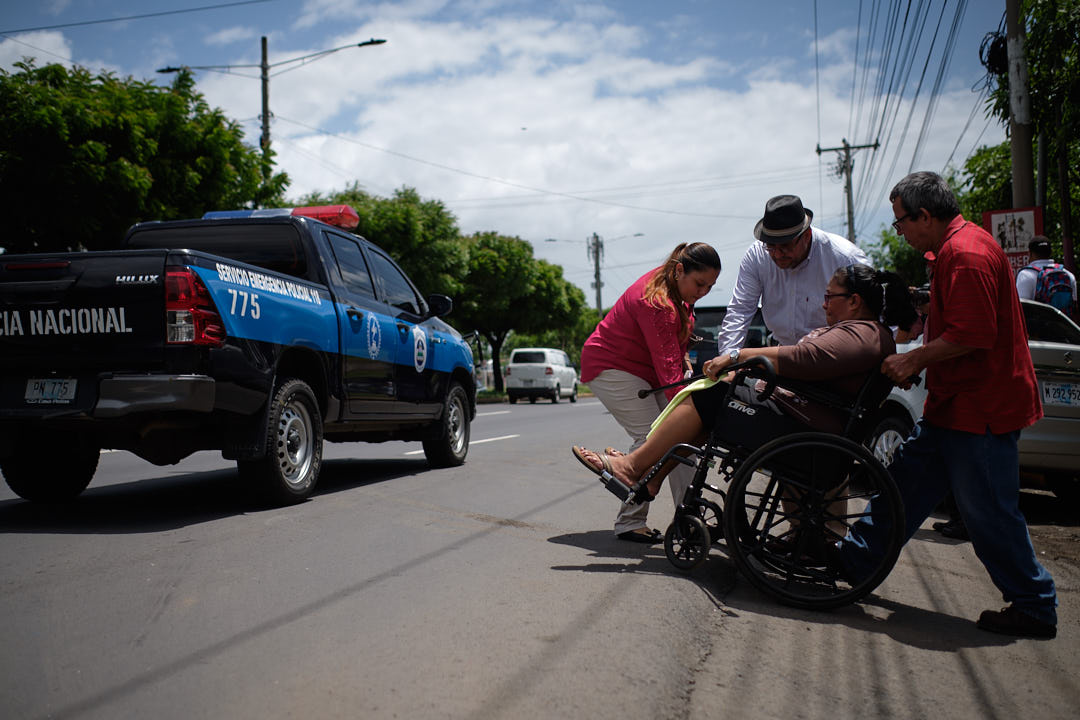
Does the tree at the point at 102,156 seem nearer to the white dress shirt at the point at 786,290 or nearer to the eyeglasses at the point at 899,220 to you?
the white dress shirt at the point at 786,290

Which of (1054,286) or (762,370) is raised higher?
(1054,286)

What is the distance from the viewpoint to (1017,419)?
3.53m

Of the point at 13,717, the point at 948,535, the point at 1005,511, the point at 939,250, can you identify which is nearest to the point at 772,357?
the point at 939,250

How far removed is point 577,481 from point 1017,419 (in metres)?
4.65

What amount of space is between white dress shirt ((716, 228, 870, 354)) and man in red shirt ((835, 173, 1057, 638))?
35.6 inches


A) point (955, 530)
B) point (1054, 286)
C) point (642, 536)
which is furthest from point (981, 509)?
point (1054, 286)

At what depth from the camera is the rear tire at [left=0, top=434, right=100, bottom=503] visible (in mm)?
5766

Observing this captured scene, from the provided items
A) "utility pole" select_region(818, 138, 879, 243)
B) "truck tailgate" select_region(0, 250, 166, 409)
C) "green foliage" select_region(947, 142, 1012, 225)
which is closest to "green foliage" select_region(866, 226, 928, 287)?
"utility pole" select_region(818, 138, 879, 243)

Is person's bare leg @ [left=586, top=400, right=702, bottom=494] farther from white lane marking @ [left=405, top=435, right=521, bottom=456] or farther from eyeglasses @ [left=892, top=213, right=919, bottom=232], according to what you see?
white lane marking @ [left=405, top=435, right=521, bottom=456]

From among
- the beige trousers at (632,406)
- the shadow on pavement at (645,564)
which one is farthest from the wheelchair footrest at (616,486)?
the beige trousers at (632,406)

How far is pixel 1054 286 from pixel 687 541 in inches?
225

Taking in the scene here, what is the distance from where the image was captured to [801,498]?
3859mm

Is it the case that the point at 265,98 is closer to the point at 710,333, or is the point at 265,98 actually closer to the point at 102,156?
the point at 102,156

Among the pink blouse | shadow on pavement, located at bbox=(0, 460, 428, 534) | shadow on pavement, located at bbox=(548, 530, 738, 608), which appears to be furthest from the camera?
shadow on pavement, located at bbox=(0, 460, 428, 534)
